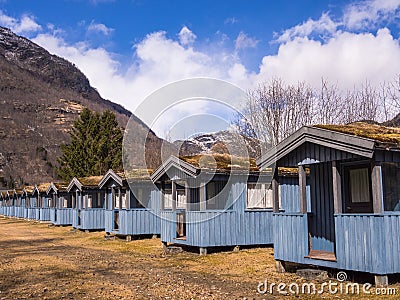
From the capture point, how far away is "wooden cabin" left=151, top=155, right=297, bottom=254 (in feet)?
54.0

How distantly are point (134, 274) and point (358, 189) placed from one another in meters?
6.00

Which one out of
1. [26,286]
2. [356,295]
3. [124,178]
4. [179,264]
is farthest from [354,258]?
[124,178]

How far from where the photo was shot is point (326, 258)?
10656 mm

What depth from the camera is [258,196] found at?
17.5 meters

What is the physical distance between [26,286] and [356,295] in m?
7.20

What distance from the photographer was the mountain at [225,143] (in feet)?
111

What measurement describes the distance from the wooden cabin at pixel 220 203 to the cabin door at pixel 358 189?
589 cm

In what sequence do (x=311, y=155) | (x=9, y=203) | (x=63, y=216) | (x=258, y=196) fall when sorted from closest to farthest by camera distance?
(x=311, y=155), (x=258, y=196), (x=63, y=216), (x=9, y=203)

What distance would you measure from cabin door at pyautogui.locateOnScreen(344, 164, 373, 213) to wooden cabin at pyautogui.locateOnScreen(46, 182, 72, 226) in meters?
25.3

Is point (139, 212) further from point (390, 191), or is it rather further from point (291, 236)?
point (390, 191)

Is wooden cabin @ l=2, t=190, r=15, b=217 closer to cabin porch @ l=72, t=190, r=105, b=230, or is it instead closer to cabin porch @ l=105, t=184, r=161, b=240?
cabin porch @ l=72, t=190, r=105, b=230

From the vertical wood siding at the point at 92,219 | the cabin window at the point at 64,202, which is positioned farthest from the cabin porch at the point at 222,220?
the cabin window at the point at 64,202

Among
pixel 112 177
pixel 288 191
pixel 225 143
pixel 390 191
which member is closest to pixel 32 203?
pixel 225 143

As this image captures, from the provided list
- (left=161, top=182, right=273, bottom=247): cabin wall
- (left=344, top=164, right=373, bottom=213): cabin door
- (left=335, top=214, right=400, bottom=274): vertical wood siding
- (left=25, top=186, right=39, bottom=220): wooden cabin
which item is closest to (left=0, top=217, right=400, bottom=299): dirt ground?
(left=161, top=182, right=273, bottom=247): cabin wall
